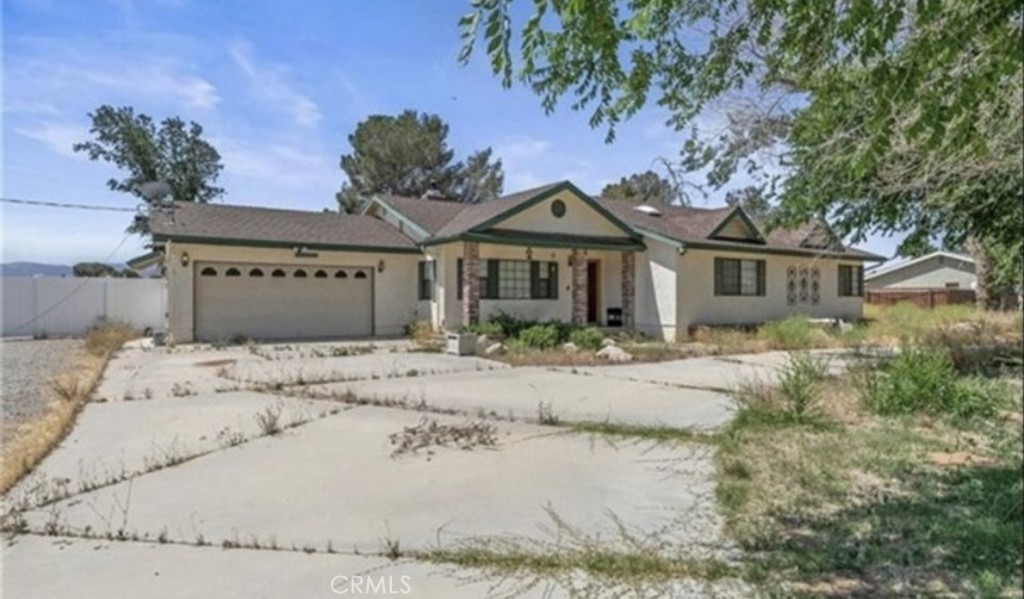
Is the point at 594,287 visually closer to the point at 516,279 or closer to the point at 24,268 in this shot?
the point at 516,279

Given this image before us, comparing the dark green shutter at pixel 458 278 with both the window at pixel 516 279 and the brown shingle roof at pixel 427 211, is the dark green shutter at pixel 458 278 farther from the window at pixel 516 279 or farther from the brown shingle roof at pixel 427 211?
the brown shingle roof at pixel 427 211

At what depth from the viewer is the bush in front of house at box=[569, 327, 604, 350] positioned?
593 inches

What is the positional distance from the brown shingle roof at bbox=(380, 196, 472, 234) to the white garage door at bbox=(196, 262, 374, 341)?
7.96 ft

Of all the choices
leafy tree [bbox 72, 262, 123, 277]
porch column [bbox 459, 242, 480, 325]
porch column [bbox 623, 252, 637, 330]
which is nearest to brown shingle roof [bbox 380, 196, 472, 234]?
porch column [bbox 459, 242, 480, 325]

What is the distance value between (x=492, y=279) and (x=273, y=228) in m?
6.86

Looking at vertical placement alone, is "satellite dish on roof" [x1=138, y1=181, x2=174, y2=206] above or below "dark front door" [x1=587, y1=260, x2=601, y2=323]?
above

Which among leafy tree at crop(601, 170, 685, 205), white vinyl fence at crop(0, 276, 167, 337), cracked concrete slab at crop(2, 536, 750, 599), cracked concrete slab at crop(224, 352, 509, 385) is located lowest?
cracked concrete slab at crop(2, 536, 750, 599)

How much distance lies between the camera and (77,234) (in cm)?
2492

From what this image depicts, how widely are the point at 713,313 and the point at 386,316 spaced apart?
1043cm

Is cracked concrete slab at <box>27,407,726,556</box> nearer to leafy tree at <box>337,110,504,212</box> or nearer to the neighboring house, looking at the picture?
leafy tree at <box>337,110,504,212</box>

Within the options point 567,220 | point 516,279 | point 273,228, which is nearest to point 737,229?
point 567,220

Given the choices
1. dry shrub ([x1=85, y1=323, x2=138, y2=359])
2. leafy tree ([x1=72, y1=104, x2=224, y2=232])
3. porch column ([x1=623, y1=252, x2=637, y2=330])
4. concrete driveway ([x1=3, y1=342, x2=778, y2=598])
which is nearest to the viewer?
concrete driveway ([x1=3, y1=342, x2=778, y2=598])

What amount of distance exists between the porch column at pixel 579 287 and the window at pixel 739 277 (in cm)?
427

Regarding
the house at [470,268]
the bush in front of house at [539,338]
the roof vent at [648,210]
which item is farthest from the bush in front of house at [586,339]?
the roof vent at [648,210]
